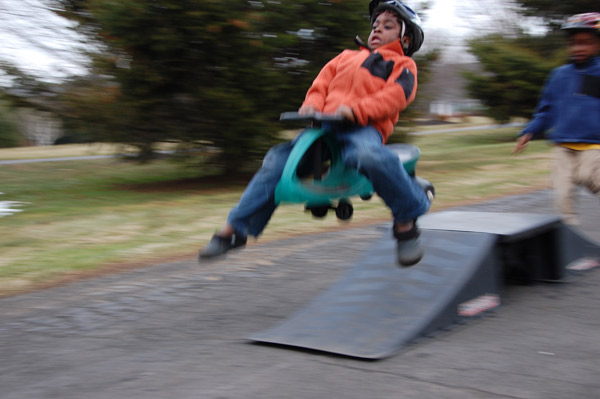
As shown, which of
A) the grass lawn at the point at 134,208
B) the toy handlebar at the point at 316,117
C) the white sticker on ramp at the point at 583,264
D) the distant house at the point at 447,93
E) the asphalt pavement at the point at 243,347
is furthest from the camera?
the distant house at the point at 447,93

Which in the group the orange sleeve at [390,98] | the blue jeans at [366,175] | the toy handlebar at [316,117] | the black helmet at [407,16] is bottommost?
the blue jeans at [366,175]

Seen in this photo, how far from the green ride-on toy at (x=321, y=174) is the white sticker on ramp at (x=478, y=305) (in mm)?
800

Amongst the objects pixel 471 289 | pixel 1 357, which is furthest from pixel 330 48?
pixel 1 357

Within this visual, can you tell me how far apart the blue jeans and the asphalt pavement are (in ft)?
2.64

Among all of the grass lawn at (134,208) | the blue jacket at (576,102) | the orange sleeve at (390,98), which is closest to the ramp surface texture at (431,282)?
the blue jacket at (576,102)

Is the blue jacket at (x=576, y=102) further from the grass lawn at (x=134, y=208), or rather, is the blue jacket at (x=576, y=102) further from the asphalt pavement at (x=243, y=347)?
the grass lawn at (x=134, y=208)

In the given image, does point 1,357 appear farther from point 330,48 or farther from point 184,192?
point 330,48

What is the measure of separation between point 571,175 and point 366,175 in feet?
9.21

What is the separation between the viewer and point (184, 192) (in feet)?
41.9

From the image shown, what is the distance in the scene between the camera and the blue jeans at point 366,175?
405cm

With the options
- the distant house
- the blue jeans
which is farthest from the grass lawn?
the blue jeans

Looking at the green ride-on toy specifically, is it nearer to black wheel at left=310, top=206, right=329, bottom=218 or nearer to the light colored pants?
black wheel at left=310, top=206, right=329, bottom=218

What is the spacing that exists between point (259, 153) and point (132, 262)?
5.80m

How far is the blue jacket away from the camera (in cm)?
575
